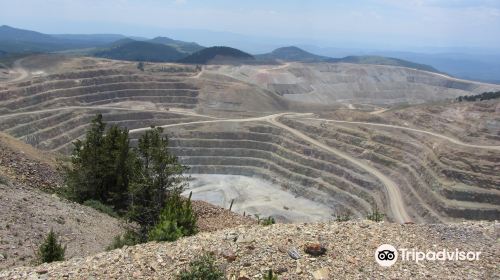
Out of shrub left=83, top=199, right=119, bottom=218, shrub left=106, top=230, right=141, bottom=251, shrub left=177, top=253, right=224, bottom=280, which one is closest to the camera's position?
shrub left=177, top=253, right=224, bottom=280

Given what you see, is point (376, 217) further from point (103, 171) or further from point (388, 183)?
point (388, 183)

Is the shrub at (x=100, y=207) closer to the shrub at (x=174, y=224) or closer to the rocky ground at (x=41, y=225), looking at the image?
the rocky ground at (x=41, y=225)

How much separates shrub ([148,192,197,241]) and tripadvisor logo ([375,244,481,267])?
7.97 metres

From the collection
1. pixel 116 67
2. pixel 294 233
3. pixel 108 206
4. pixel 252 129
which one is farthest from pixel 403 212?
pixel 116 67

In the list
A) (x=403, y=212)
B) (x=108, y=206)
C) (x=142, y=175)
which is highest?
(x=142, y=175)

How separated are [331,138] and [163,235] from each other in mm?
84767

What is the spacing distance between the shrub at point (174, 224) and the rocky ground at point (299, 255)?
0.91 m

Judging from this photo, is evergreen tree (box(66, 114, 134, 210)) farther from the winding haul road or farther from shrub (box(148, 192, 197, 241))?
the winding haul road

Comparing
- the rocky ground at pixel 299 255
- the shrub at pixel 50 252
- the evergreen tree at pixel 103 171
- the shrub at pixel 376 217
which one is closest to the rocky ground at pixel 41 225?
the shrub at pixel 50 252

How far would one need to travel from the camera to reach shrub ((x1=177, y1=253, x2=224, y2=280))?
12.5 m

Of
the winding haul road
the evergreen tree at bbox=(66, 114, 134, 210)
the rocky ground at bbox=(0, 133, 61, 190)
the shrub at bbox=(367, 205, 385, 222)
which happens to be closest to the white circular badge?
the shrub at bbox=(367, 205, 385, 222)

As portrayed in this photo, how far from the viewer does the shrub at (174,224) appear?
17.5 m

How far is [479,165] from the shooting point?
7550 centimetres

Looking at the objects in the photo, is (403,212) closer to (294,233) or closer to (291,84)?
(294,233)
